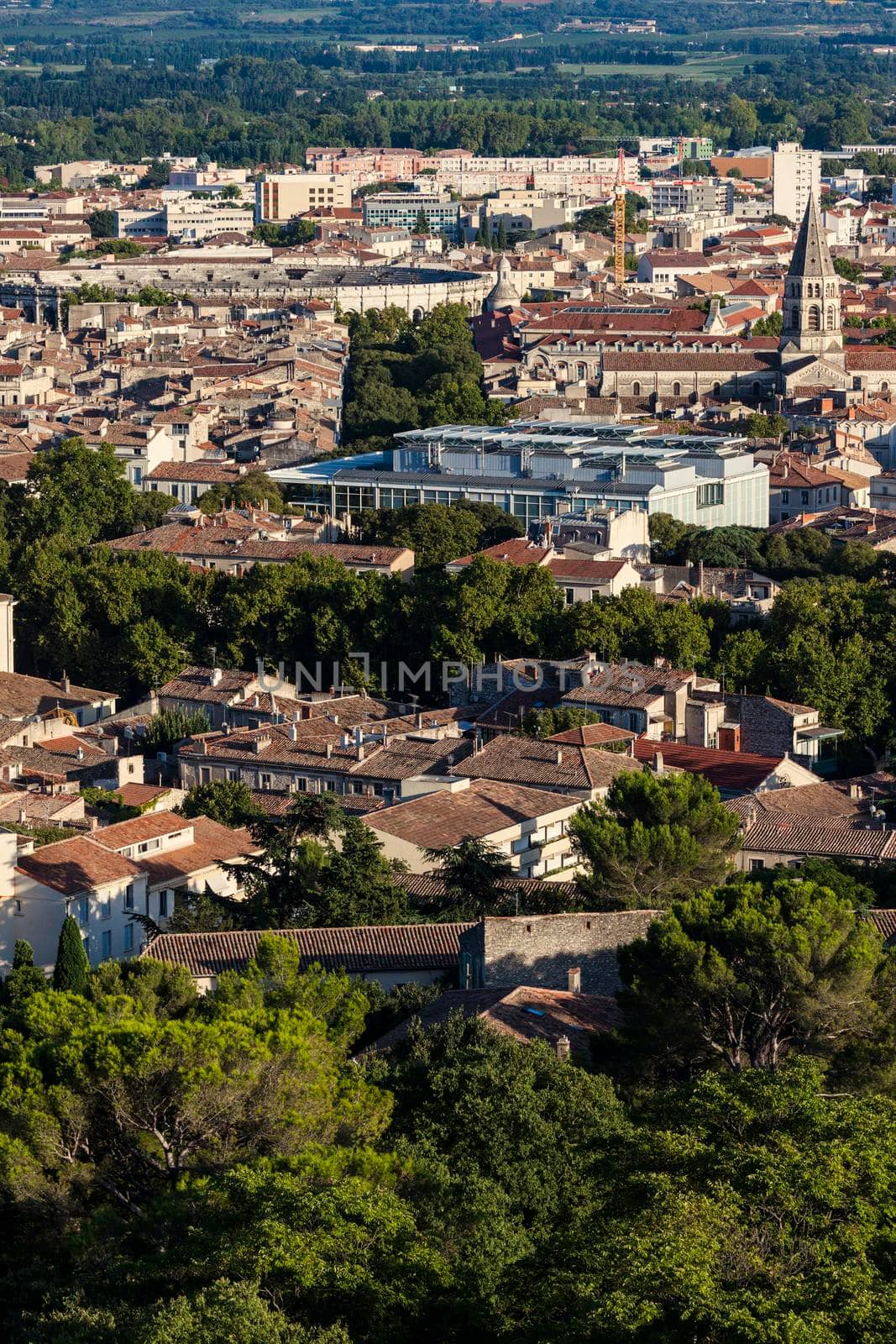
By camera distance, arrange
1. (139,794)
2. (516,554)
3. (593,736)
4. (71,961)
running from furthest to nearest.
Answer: (516,554) < (593,736) < (139,794) < (71,961)

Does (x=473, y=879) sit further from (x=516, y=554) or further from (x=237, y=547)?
(x=237, y=547)

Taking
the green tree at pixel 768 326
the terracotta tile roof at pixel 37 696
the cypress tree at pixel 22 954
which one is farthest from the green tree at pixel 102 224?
the cypress tree at pixel 22 954

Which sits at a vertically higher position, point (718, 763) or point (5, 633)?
point (718, 763)

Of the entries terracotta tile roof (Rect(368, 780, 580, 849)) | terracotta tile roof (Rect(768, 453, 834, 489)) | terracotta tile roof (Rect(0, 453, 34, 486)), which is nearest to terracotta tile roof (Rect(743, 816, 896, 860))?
terracotta tile roof (Rect(368, 780, 580, 849))

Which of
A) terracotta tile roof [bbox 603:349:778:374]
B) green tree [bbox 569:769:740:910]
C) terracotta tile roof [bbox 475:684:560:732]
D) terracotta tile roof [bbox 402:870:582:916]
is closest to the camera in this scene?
green tree [bbox 569:769:740:910]

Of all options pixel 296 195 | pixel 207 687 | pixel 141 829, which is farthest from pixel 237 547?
pixel 296 195

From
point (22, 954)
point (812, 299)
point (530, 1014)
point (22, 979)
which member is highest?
point (530, 1014)

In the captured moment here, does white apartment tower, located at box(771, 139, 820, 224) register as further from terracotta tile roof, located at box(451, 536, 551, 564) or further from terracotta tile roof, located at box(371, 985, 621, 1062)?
terracotta tile roof, located at box(371, 985, 621, 1062)
